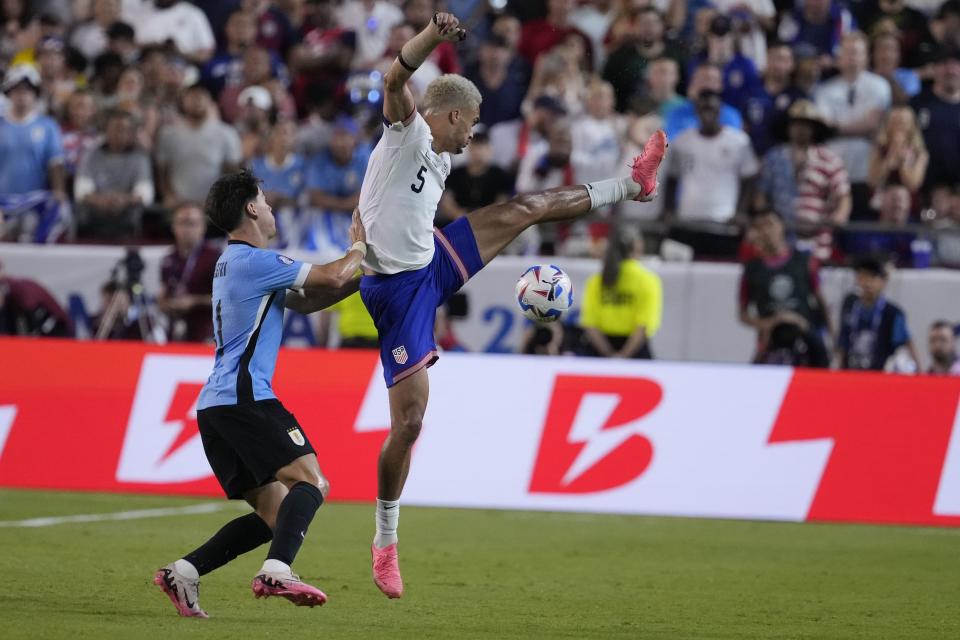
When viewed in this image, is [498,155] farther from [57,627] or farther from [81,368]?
[57,627]

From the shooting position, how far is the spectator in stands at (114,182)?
16.3 m

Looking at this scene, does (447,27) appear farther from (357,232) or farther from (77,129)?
(77,129)

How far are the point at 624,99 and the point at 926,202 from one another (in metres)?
3.29

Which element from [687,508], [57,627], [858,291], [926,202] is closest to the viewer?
[57,627]

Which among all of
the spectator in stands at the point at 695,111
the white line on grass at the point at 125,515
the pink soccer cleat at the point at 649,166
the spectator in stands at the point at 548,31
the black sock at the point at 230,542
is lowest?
the white line on grass at the point at 125,515

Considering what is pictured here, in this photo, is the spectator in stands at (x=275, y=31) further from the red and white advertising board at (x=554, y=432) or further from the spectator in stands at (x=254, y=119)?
the red and white advertising board at (x=554, y=432)

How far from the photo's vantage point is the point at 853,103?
55.2ft

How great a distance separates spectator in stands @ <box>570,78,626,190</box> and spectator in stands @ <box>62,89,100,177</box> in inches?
203

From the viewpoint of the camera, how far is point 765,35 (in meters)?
18.0

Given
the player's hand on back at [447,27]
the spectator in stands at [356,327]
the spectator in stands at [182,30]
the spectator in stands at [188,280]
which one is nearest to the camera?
the player's hand on back at [447,27]

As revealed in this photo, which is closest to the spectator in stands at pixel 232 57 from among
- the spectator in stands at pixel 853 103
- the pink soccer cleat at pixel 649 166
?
the spectator in stands at pixel 853 103

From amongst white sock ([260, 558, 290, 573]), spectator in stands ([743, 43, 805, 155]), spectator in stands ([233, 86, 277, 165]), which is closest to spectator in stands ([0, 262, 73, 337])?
spectator in stands ([233, 86, 277, 165])

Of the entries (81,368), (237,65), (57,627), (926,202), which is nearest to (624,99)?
(926,202)

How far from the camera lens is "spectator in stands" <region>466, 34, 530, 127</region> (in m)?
17.4
